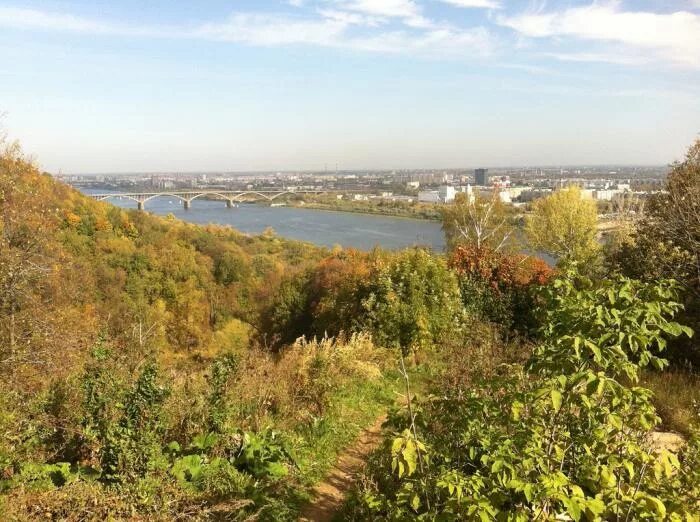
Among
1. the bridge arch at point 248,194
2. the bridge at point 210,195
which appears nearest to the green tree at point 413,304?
the bridge at point 210,195

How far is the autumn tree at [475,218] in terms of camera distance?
21094 mm

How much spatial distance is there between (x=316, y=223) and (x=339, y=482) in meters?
56.9

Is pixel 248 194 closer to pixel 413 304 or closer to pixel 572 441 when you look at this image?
pixel 413 304

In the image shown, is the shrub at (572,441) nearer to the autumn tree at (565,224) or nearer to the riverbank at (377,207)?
the autumn tree at (565,224)

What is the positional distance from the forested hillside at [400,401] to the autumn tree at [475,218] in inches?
419

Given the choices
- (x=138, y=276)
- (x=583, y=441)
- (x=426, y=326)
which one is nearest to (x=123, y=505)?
(x=583, y=441)

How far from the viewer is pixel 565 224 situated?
21406 millimetres

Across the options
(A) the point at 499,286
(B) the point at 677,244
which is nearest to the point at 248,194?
(A) the point at 499,286

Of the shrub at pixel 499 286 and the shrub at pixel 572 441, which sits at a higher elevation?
the shrub at pixel 572 441

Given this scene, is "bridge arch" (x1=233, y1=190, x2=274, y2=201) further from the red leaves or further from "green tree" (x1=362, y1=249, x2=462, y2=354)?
"green tree" (x1=362, y1=249, x2=462, y2=354)

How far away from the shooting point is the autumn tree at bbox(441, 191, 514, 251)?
21094 mm

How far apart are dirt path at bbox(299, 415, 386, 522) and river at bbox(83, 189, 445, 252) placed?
30.3 metres

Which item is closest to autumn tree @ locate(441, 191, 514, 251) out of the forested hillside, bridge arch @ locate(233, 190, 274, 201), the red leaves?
the red leaves

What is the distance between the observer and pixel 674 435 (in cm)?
480
